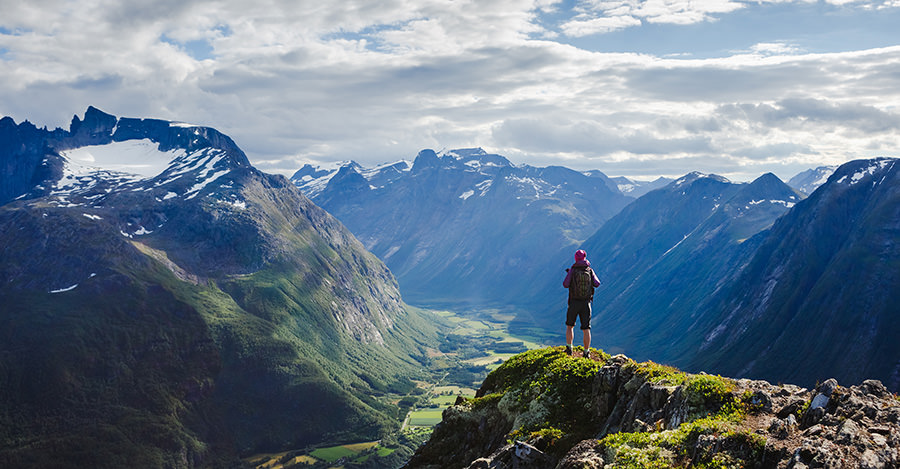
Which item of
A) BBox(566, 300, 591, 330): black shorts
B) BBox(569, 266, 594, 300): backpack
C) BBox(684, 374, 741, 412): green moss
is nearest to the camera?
BBox(684, 374, 741, 412): green moss

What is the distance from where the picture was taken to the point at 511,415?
36.2 m

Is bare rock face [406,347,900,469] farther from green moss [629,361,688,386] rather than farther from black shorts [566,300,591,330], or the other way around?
black shorts [566,300,591,330]

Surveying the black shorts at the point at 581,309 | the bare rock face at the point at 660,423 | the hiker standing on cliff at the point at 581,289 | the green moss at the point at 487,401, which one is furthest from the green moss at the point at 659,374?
the green moss at the point at 487,401

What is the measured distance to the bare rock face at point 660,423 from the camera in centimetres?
2134

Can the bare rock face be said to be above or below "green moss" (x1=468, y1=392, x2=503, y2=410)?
above

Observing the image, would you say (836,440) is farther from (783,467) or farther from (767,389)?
(767,389)

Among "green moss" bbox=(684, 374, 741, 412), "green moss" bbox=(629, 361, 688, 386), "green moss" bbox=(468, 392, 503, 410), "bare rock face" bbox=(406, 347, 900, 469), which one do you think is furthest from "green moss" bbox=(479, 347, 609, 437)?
"green moss" bbox=(684, 374, 741, 412)

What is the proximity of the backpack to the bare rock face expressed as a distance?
4346 mm

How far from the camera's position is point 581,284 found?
121 feet

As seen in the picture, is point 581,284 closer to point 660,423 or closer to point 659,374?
point 659,374

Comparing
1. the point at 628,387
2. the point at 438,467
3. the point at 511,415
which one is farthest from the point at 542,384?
the point at 438,467

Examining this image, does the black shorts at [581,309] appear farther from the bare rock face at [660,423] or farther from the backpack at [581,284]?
the bare rock face at [660,423]

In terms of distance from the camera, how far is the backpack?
36691 mm

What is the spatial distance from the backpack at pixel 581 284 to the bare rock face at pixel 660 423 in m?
4.35
